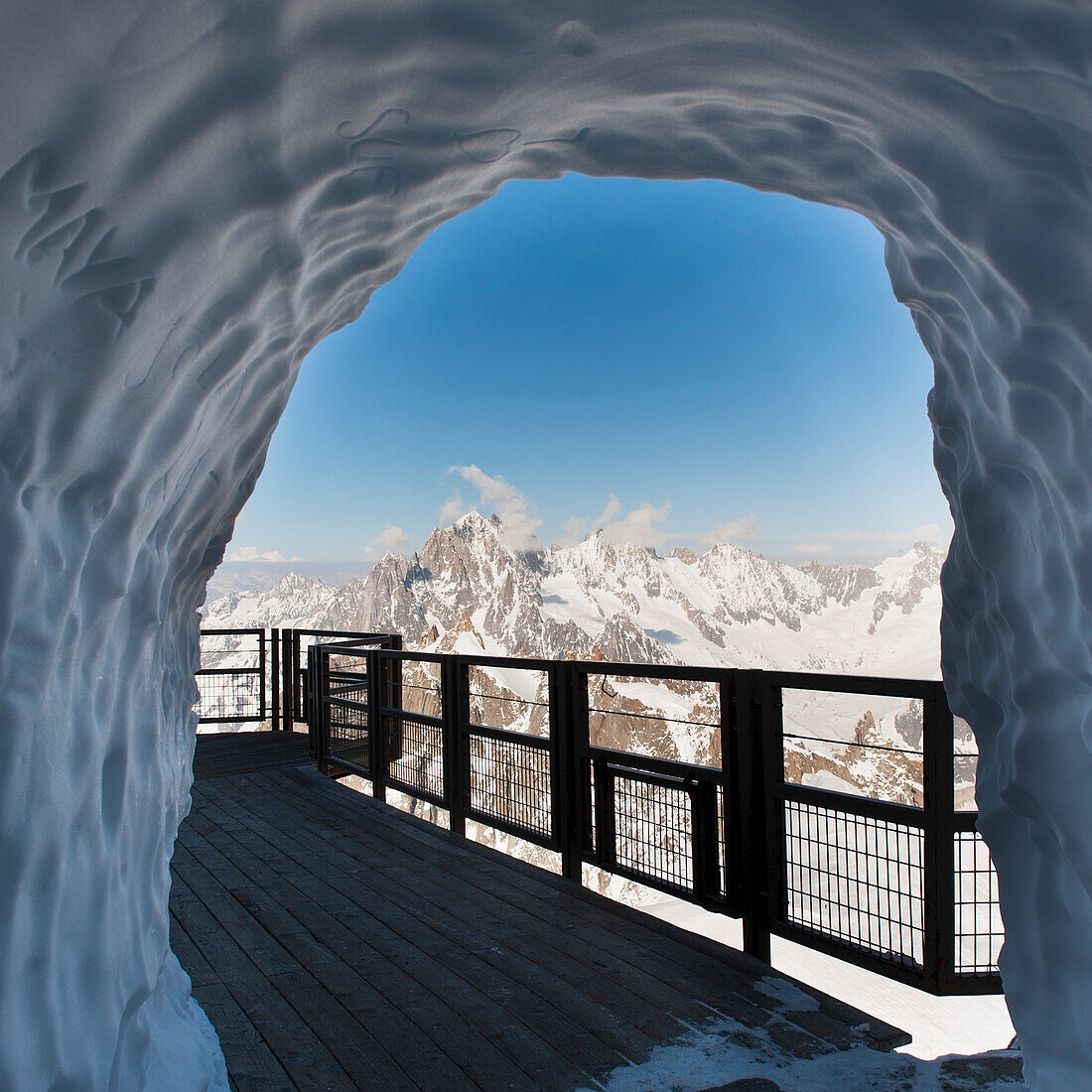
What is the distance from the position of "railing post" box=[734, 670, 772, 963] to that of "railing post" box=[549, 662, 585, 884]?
1.09 metres

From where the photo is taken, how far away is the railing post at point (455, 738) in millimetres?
5273

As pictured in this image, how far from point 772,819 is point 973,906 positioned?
77cm

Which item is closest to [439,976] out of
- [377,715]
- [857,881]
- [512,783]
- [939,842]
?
[512,783]

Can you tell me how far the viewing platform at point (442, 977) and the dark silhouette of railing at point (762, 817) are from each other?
23cm

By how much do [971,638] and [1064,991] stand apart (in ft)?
3.41

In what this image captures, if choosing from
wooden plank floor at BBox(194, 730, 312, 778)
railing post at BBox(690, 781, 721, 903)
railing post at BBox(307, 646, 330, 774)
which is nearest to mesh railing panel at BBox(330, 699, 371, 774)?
railing post at BBox(307, 646, 330, 774)

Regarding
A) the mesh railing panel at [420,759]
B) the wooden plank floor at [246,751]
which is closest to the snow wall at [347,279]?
the mesh railing panel at [420,759]

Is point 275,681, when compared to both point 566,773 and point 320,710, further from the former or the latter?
point 566,773

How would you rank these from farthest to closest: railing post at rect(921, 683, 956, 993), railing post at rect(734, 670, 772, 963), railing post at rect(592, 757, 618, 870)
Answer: railing post at rect(592, 757, 618, 870)
railing post at rect(734, 670, 772, 963)
railing post at rect(921, 683, 956, 993)

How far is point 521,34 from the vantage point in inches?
68.6

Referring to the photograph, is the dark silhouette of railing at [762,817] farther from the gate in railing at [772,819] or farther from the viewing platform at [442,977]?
the viewing platform at [442,977]

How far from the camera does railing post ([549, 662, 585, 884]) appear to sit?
172 inches

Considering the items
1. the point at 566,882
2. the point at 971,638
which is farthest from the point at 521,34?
the point at 566,882

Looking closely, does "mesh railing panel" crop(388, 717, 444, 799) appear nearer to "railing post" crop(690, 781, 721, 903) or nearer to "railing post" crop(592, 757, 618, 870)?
"railing post" crop(592, 757, 618, 870)
